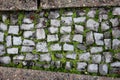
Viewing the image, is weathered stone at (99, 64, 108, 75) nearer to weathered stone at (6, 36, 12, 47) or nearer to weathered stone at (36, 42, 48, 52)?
weathered stone at (36, 42, 48, 52)

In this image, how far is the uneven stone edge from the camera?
4633 mm

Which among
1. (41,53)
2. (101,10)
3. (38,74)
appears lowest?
(38,74)

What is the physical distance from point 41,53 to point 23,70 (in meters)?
0.39

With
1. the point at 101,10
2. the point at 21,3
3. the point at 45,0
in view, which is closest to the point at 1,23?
the point at 21,3

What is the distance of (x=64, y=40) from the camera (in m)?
4.77

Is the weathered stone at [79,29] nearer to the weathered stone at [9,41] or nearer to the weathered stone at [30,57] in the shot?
the weathered stone at [30,57]

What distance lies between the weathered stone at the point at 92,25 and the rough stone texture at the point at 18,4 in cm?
88

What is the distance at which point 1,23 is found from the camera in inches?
196

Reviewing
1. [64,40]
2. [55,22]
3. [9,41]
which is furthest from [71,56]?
[9,41]

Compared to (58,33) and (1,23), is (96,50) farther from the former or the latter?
(1,23)

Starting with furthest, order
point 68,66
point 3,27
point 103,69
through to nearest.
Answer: point 3,27, point 68,66, point 103,69

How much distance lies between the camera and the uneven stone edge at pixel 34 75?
15.2 feet

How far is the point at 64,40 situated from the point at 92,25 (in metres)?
0.50

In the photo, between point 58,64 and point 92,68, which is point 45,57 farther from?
point 92,68
